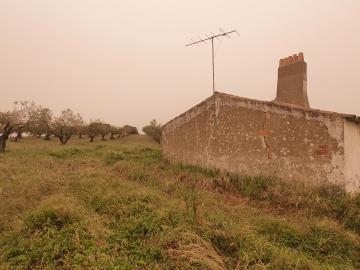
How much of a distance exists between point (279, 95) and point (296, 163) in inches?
192

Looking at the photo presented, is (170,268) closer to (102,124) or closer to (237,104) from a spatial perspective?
(237,104)

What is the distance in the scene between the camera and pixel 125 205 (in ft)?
23.4

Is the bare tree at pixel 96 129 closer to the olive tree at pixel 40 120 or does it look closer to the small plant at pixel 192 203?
the olive tree at pixel 40 120

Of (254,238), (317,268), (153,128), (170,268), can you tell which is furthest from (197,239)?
(153,128)

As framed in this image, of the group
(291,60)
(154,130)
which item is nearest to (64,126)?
(154,130)

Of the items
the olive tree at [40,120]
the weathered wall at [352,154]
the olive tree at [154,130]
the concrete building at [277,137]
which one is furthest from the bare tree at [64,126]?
the weathered wall at [352,154]

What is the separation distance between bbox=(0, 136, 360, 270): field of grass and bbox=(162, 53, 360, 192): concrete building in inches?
21.6

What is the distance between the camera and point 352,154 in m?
8.69

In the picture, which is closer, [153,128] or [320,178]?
[320,178]

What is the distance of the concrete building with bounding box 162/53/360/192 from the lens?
27.6ft

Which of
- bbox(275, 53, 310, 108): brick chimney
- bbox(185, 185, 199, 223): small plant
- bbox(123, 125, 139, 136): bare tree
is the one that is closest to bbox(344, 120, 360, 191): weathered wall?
bbox(275, 53, 310, 108): brick chimney

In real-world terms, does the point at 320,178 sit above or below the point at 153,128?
below

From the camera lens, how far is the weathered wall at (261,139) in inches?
334

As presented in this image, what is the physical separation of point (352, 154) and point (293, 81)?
468 centimetres
